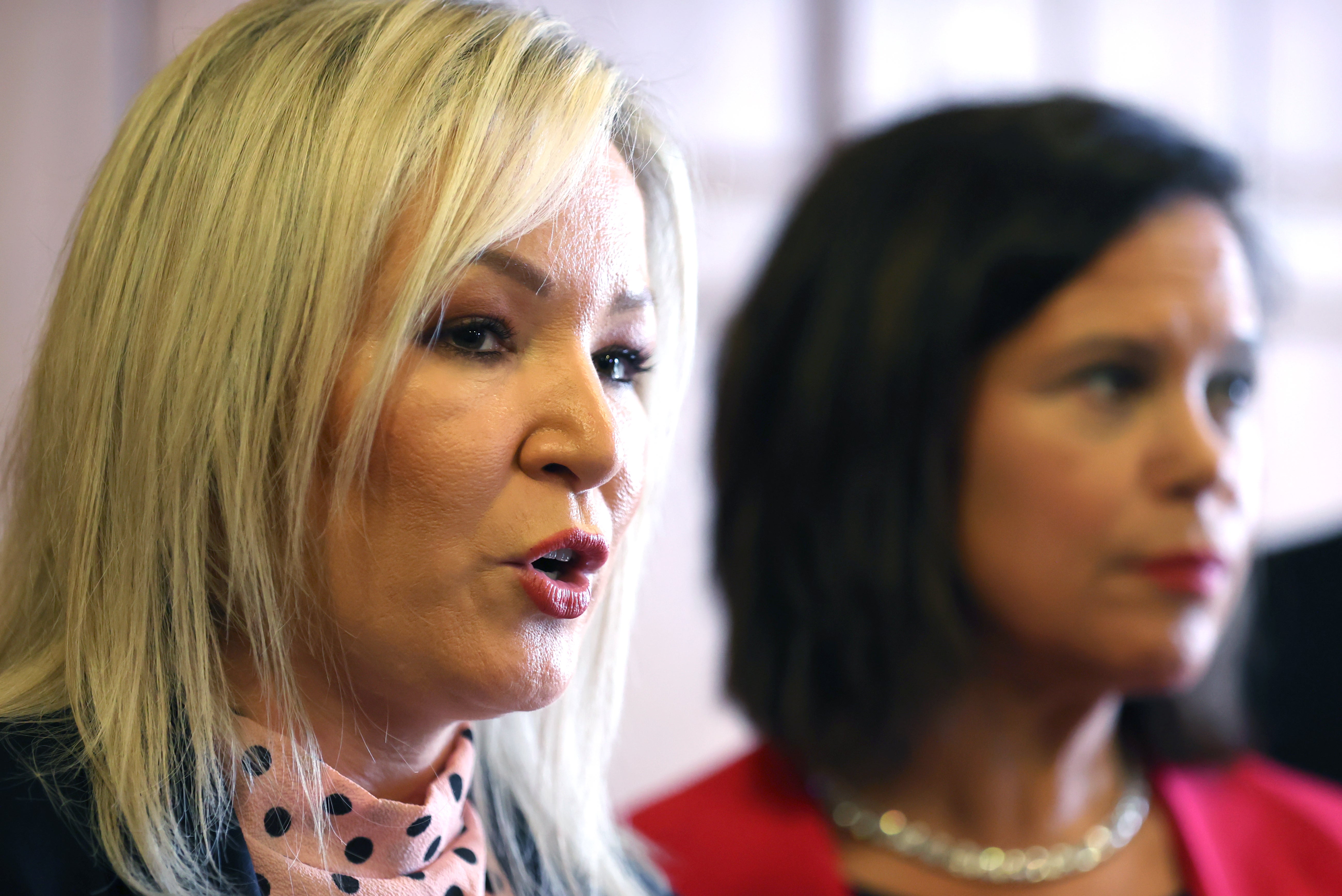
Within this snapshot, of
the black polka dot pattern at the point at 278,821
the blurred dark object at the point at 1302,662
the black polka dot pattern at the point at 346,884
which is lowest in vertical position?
the blurred dark object at the point at 1302,662

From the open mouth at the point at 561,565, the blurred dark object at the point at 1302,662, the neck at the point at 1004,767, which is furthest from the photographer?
the blurred dark object at the point at 1302,662

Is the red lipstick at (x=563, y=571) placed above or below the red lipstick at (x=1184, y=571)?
above

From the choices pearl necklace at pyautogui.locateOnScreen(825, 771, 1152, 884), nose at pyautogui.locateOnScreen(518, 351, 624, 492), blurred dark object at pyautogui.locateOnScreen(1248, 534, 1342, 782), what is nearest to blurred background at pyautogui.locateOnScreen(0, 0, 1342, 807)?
blurred dark object at pyautogui.locateOnScreen(1248, 534, 1342, 782)

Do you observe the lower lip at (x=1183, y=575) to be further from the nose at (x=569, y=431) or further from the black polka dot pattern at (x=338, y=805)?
the black polka dot pattern at (x=338, y=805)

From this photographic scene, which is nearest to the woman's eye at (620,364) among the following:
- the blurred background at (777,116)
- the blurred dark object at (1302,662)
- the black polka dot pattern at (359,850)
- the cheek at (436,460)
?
the cheek at (436,460)

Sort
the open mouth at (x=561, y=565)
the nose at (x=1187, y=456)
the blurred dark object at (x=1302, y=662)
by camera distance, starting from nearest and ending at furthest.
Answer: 1. the open mouth at (x=561, y=565)
2. the nose at (x=1187, y=456)
3. the blurred dark object at (x=1302, y=662)

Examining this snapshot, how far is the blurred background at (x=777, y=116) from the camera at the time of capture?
3.60 feet

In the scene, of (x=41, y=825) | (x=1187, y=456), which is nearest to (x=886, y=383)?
(x=1187, y=456)

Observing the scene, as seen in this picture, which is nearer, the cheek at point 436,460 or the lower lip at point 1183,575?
the cheek at point 436,460

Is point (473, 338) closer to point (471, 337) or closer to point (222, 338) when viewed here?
point (471, 337)

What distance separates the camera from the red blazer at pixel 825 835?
1.18 meters

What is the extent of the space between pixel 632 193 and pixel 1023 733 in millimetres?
715

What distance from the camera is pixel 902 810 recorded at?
4.04ft

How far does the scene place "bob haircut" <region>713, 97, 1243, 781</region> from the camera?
1.17 metres
